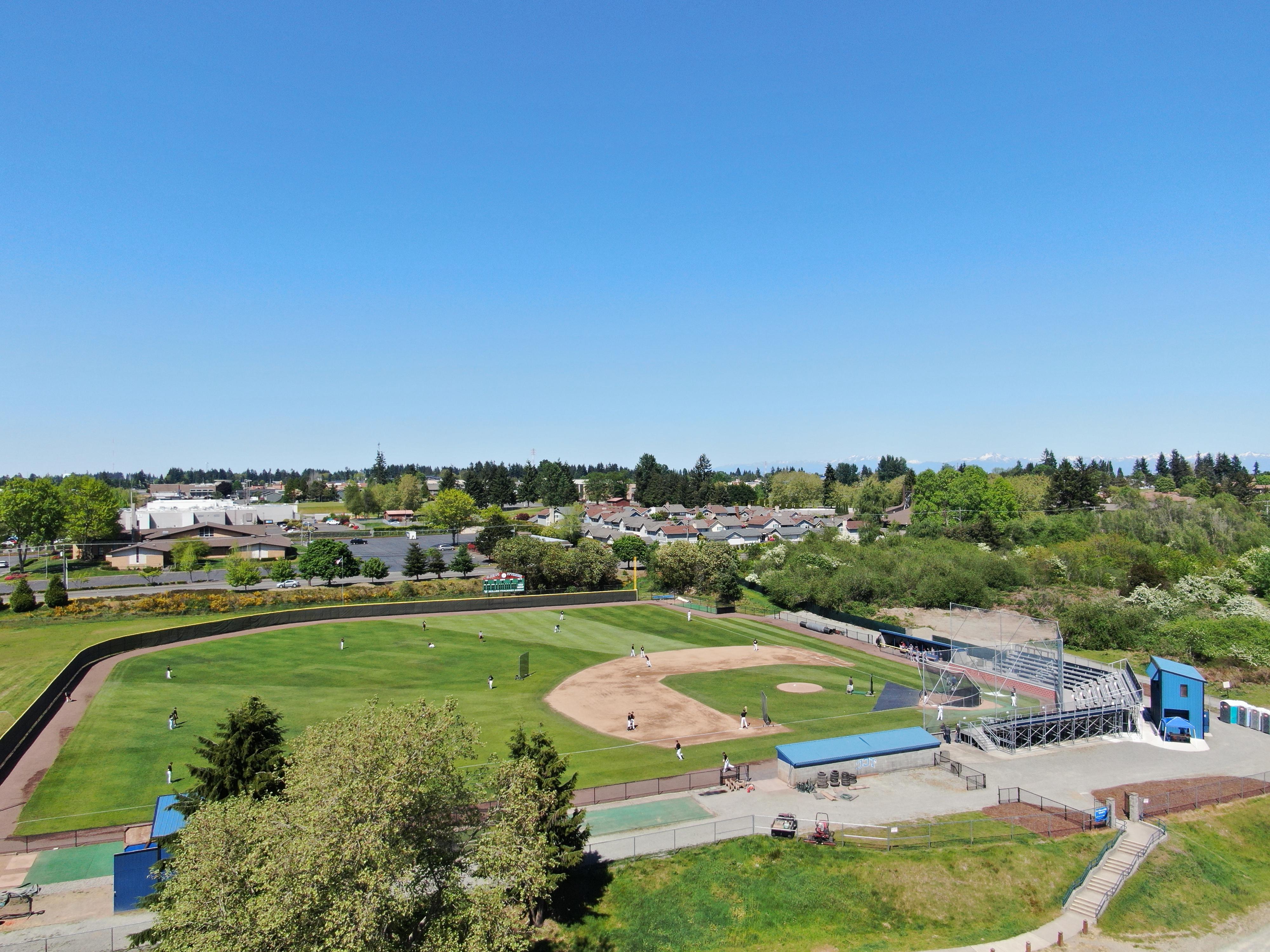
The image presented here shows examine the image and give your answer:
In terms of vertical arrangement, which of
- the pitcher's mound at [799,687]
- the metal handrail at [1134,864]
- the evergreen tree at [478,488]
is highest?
the evergreen tree at [478,488]

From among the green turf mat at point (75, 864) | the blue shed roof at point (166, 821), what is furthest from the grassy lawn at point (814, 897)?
the green turf mat at point (75, 864)

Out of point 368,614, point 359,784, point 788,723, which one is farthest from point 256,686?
point 359,784

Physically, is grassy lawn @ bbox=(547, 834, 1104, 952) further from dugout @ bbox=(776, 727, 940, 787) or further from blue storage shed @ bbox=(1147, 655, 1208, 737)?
blue storage shed @ bbox=(1147, 655, 1208, 737)

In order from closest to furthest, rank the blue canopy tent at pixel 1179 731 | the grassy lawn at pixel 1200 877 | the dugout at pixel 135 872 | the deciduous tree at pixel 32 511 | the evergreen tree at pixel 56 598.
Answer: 1. the dugout at pixel 135 872
2. the grassy lawn at pixel 1200 877
3. the blue canopy tent at pixel 1179 731
4. the evergreen tree at pixel 56 598
5. the deciduous tree at pixel 32 511

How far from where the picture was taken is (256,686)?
4812 centimetres

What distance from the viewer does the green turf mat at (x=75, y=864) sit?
25891 mm

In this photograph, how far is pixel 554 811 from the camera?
2439cm

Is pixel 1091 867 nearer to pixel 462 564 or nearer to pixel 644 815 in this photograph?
pixel 644 815

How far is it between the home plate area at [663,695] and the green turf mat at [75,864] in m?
22.5

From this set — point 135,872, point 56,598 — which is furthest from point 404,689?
point 56,598

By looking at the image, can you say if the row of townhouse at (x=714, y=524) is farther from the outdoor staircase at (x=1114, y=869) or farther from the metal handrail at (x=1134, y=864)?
the metal handrail at (x=1134, y=864)

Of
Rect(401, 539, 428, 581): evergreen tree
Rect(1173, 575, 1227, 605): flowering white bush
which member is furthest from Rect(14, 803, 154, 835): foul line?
Rect(1173, 575, 1227, 605): flowering white bush

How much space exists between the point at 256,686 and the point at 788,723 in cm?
Answer: 3432

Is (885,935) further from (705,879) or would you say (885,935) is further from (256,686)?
(256,686)
